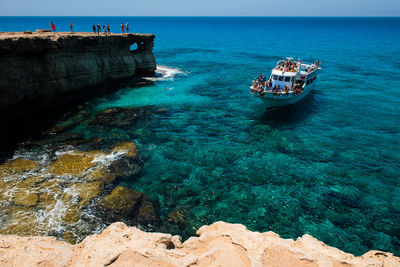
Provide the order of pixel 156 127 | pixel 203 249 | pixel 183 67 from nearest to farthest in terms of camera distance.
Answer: pixel 203 249 < pixel 156 127 < pixel 183 67

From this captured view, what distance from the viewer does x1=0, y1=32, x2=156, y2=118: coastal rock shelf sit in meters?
21.8

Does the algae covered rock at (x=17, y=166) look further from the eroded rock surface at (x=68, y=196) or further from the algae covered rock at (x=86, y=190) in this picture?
the algae covered rock at (x=86, y=190)

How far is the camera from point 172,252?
7633mm

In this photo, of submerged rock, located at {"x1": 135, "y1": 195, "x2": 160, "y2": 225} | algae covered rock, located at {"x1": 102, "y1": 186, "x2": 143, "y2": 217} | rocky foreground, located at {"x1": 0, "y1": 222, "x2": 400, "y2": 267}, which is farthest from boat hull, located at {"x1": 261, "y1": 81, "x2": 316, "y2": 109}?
rocky foreground, located at {"x1": 0, "y1": 222, "x2": 400, "y2": 267}

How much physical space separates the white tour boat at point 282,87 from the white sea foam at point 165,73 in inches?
749

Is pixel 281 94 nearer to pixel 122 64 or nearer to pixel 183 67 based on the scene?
pixel 122 64

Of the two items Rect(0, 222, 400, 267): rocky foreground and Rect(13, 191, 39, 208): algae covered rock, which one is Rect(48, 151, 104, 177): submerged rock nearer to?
Rect(13, 191, 39, 208): algae covered rock

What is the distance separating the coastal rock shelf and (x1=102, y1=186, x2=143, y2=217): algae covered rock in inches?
634

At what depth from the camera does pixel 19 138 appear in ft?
67.3

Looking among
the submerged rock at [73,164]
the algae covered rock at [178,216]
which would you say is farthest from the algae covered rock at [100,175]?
the algae covered rock at [178,216]

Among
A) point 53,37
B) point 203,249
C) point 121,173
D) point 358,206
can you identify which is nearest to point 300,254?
point 203,249

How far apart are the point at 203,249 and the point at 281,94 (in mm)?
22288

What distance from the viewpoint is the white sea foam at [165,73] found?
42.0 metres

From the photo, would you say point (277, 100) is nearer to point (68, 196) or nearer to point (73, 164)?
point (73, 164)
